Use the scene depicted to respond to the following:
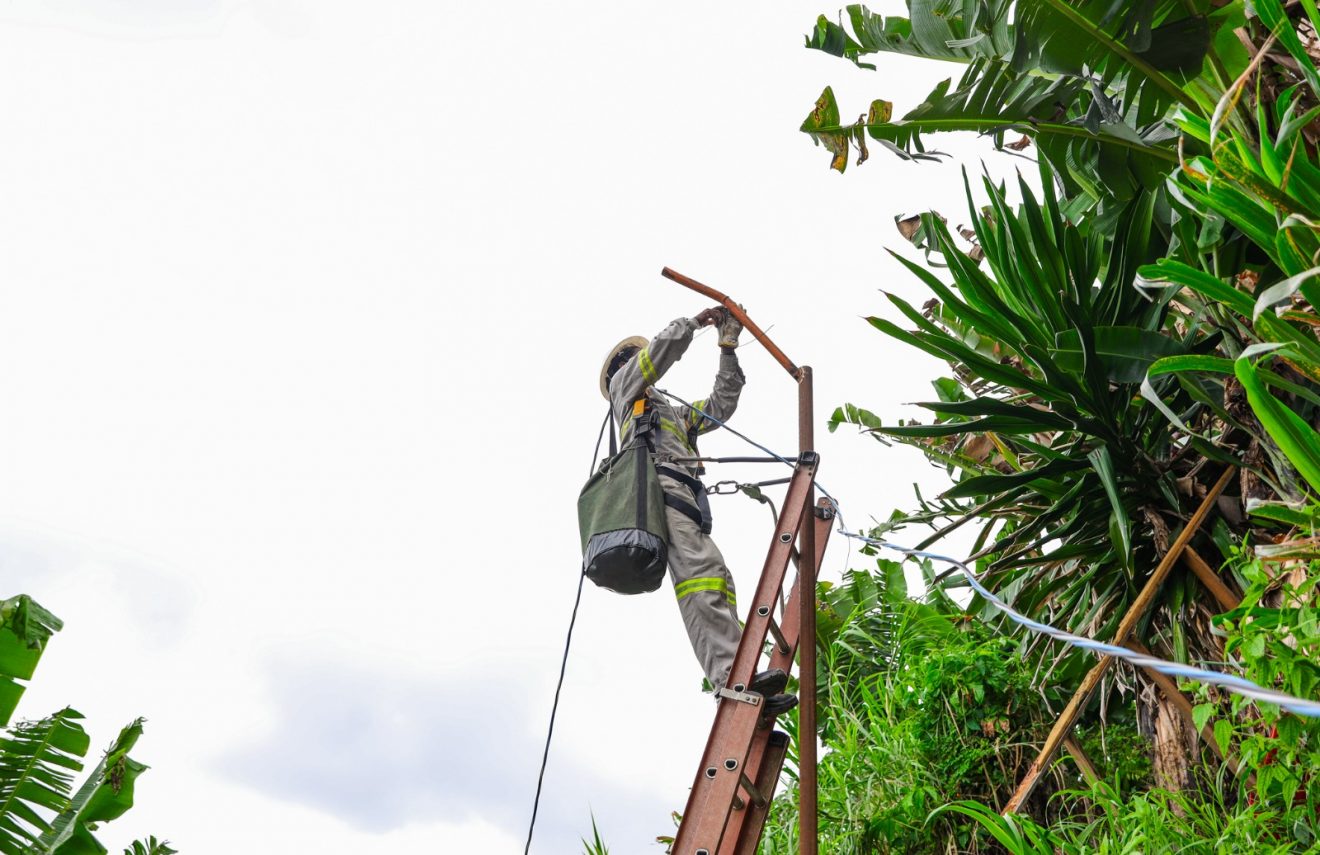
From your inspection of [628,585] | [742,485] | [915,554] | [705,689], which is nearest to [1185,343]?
[915,554]

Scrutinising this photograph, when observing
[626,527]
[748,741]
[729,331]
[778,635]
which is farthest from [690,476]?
[748,741]

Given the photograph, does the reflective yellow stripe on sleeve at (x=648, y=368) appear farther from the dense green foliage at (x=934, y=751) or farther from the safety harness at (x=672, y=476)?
the dense green foliage at (x=934, y=751)

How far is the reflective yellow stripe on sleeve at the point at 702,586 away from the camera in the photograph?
449 cm

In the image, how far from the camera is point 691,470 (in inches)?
195

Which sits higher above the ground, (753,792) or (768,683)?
(768,683)

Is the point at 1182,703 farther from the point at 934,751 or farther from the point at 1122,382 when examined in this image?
the point at 934,751

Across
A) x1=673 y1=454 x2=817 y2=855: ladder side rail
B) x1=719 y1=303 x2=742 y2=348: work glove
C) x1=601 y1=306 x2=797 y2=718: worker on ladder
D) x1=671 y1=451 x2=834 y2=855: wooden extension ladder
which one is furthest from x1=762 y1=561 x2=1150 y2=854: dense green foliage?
x1=719 y1=303 x2=742 y2=348: work glove

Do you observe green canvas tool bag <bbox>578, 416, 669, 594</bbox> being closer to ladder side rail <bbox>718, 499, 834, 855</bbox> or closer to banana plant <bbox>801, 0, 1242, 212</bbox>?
ladder side rail <bbox>718, 499, 834, 855</bbox>

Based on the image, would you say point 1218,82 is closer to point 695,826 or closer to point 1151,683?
point 1151,683

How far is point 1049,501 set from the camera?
4469 millimetres

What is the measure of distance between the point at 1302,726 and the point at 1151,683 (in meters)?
1.17

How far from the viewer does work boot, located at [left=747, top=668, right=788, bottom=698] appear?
12.3 ft

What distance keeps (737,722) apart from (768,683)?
0.16 meters

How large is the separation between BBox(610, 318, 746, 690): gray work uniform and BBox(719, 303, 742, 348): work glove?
101 mm
